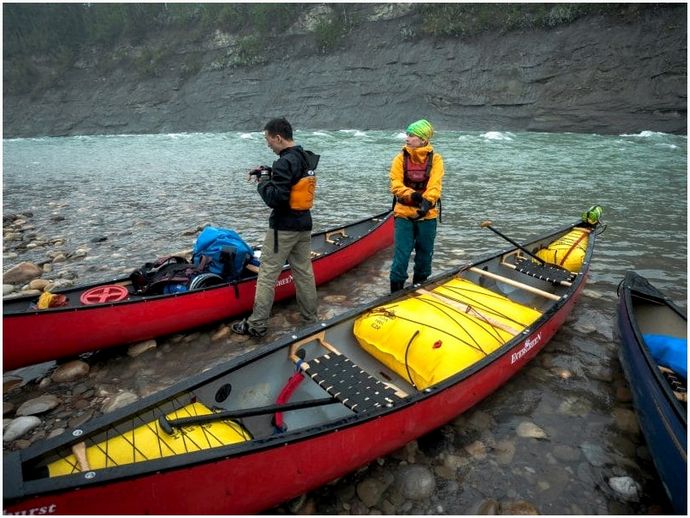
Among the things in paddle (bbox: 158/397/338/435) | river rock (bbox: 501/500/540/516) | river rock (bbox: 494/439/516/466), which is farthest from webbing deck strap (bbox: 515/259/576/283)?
paddle (bbox: 158/397/338/435)

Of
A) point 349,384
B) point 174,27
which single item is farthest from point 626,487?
point 174,27

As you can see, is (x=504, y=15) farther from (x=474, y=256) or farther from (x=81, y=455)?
(x=81, y=455)

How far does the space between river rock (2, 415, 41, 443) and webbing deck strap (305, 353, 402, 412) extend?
2883mm

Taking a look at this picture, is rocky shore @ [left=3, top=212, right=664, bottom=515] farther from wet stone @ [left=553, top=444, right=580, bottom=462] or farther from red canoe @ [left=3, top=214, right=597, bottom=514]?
red canoe @ [left=3, top=214, right=597, bottom=514]

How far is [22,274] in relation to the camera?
26.7 feet

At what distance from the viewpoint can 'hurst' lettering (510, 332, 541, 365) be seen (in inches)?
178

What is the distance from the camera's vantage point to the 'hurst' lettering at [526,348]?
4.53 metres

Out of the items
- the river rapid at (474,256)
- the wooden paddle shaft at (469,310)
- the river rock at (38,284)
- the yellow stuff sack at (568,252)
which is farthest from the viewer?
the river rock at (38,284)

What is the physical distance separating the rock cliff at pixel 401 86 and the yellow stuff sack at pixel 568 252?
93.2 feet

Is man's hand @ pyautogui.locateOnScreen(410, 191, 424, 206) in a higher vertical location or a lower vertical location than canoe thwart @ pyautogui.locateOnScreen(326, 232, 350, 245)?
higher

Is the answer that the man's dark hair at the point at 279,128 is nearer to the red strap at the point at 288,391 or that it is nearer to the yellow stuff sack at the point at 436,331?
the yellow stuff sack at the point at 436,331

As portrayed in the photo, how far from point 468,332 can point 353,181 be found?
42.8 feet

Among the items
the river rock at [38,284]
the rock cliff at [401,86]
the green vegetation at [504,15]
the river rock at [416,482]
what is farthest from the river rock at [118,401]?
the green vegetation at [504,15]

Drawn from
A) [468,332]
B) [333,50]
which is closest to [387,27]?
[333,50]
